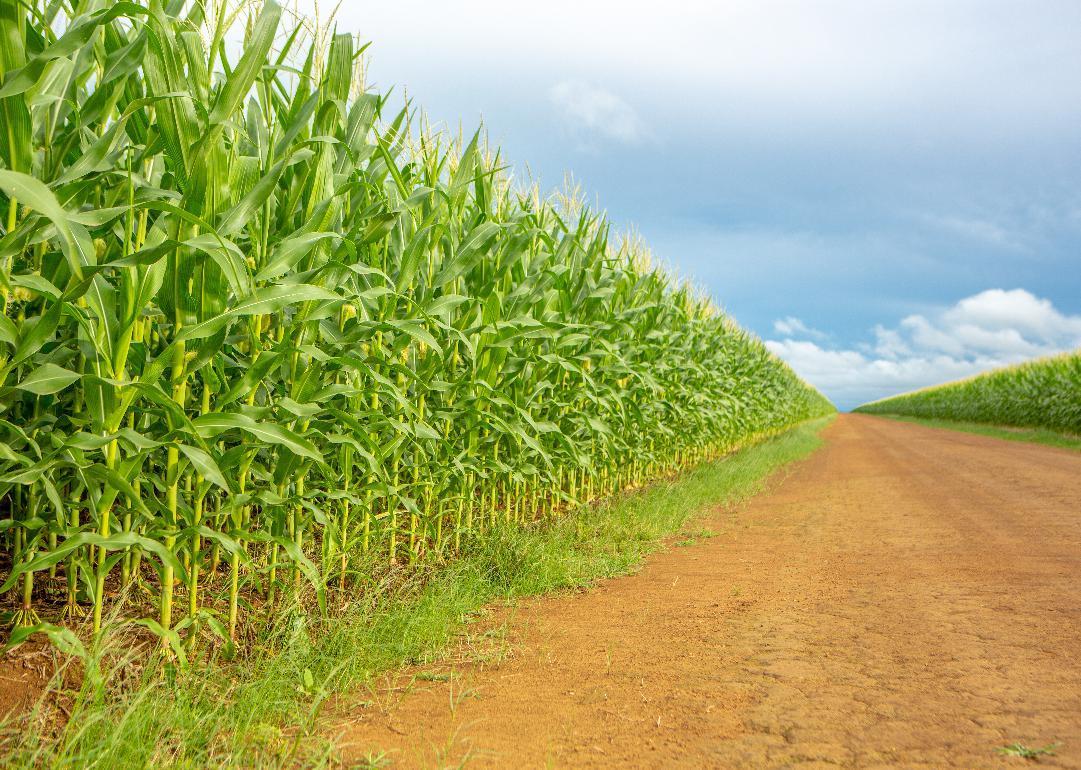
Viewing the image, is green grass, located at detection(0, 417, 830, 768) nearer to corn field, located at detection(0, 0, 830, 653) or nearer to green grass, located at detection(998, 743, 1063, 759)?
corn field, located at detection(0, 0, 830, 653)

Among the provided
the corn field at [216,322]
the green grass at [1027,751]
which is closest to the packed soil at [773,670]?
the green grass at [1027,751]

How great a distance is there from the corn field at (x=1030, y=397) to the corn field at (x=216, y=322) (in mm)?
22669

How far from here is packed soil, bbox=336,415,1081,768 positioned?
2.14 meters

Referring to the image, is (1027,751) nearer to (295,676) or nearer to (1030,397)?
(295,676)

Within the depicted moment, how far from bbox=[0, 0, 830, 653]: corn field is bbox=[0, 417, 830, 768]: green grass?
194 millimetres

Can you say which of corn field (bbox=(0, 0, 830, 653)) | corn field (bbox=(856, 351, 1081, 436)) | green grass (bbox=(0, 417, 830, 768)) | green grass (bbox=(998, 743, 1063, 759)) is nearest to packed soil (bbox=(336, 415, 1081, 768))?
green grass (bbox=(998, 743, 1063, 759))

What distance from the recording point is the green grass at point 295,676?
78.1 inches

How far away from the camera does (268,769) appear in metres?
1.92

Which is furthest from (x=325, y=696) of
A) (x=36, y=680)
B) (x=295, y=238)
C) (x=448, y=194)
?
(x=448, y=194)

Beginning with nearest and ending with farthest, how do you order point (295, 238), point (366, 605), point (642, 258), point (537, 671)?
point (295, 238) < point (537, 671) < point (366, 605) < point (642, 258)

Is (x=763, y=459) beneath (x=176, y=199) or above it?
beneath

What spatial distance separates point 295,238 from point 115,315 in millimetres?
666

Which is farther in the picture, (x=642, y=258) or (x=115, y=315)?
(x=642, y=258)

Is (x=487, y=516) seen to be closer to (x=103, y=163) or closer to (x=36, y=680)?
(x=36, y=680)
